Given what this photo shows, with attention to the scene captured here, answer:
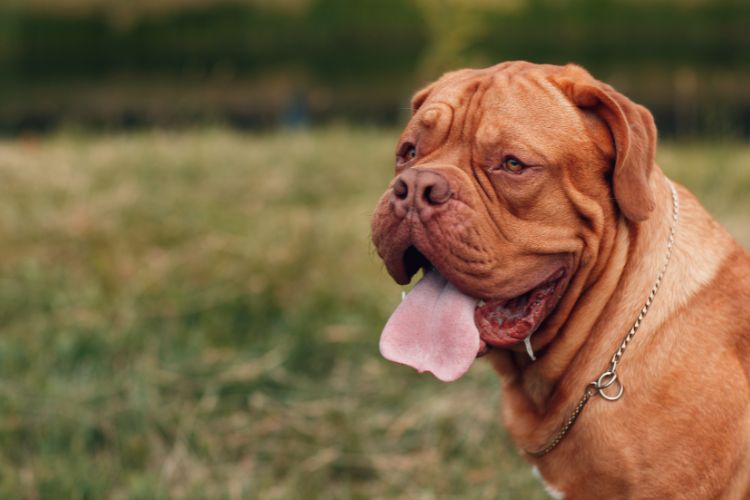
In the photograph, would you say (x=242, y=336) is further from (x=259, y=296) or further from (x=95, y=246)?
(x=95, y=246)

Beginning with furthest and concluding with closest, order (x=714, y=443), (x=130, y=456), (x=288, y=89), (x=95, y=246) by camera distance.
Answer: (x=288, y=89)
(x=95, y=246)
(x=130, y=456)
(x=714, y=443)

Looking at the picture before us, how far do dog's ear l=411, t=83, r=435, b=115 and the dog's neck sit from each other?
74 cm

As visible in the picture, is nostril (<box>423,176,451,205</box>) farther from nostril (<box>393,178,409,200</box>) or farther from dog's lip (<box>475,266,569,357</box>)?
dog's lip (<box>475,266,569,357</box>)

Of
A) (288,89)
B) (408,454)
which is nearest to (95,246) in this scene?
(408,454)

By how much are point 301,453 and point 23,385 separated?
4.18 ft

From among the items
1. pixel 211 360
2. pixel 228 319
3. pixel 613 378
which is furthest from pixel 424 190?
pixel 228 319

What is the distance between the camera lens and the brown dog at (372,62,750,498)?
2.54m

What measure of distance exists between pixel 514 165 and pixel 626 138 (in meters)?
0.30

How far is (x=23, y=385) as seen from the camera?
427 cm

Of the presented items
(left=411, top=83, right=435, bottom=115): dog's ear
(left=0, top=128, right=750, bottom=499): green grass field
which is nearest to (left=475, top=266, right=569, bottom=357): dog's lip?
(left=411, top=83, right=435, bottom=115): dog's ear

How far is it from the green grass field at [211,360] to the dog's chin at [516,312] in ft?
4.58

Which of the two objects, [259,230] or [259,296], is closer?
[259,296]

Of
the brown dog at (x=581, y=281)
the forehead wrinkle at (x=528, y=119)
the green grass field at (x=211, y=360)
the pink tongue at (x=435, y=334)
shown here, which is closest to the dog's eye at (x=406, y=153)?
the brown dog at (x=581, y=281)

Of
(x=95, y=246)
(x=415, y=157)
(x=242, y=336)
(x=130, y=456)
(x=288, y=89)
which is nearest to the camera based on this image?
(x=415, y=157)
